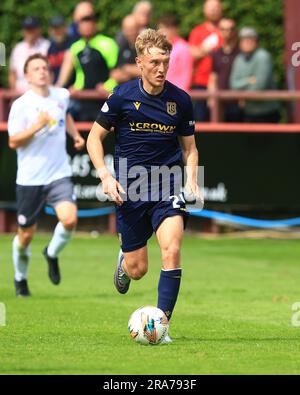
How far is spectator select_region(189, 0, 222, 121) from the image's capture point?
61.3ft

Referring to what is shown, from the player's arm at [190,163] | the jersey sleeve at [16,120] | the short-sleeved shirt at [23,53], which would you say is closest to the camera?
the player's arm at [190,163]

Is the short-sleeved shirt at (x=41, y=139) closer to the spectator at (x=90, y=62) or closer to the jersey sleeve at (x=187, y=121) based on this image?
the jersey sleeve at (x=187, y=121)

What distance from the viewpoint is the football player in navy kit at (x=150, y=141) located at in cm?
964

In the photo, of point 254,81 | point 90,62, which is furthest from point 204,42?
point 90,62

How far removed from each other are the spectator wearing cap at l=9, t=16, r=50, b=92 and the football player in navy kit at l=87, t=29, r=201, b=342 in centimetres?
927

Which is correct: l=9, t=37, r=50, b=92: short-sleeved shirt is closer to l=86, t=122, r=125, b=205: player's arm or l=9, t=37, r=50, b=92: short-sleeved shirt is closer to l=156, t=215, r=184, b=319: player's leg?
l=86, t=122, r=125, b=205: player's arm

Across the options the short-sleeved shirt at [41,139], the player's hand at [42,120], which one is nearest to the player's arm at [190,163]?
the player's hand at [42,120]

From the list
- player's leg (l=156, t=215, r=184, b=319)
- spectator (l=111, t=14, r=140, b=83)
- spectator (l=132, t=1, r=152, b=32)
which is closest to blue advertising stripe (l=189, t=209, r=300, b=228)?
spectator (l=111, t=14, r=140, b=83)

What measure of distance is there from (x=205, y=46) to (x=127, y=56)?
1260 millimetres

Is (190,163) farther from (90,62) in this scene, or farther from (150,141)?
(90,62)

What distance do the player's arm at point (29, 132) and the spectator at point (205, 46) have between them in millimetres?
5944

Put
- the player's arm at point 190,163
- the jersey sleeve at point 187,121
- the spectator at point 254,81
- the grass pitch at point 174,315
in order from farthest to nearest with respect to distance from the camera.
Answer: the spectator at point 254,81 < the jersey sleeve at point 187,121 < the player's arm at point 190,163 < the grass pitch at point 174,315

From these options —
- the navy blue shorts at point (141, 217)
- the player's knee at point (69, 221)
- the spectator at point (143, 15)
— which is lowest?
the player's knee at point (69, 221)

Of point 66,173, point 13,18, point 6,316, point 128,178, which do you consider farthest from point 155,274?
point 13,18
